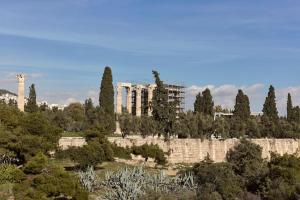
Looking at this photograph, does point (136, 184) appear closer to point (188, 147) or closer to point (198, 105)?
point (188, 147)

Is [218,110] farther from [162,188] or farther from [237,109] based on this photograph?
[162,188]

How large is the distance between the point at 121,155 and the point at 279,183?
1777cm

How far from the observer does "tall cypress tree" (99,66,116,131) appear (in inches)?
2206

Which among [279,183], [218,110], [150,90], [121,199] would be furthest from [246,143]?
[218,110]

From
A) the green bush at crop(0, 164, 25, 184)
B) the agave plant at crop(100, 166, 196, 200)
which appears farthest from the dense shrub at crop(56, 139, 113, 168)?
the green bush at crop(0, 164, 25, 184)

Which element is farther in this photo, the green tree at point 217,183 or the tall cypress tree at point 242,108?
the tall cypress tree at point 242,108

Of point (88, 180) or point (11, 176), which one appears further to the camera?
point (88, 180)

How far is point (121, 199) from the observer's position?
24.0 m

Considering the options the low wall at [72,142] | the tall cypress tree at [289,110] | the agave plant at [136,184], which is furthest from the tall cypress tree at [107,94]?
the tall cypress tree at [289,110]

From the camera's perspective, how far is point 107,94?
56.4m

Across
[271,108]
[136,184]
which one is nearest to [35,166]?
[136,184]

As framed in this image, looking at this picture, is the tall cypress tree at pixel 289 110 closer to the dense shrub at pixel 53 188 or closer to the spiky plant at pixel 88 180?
the spiky plant at pixel 88 180

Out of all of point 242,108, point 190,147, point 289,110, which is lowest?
point 190,147

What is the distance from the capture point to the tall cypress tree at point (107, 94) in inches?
2206
